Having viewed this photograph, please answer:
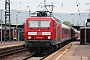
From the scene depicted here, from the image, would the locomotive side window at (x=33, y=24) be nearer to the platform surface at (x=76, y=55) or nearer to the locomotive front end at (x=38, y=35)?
the locomotive front end at (x=38, y=35)

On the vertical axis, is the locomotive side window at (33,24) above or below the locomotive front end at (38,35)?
above

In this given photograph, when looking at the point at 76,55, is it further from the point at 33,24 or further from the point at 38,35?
the point at 33,24

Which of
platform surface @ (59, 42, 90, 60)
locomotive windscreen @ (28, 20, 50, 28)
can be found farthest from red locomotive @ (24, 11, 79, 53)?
platform surface @ (59, 42, 90, 60)

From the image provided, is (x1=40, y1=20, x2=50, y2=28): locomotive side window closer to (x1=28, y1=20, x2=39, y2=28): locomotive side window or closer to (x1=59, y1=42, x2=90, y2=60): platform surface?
(x1=28, y1=20, x2=39, y2=28): locomotive side window

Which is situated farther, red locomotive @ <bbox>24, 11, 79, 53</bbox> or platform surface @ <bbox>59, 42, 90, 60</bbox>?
red locomotive @ <bbox>24, 11, 79, 53</bbox>

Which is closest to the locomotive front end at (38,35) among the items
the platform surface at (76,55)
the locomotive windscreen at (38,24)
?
the locomotive windscreen at (38,24)

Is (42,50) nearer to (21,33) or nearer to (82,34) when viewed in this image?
(82,34)

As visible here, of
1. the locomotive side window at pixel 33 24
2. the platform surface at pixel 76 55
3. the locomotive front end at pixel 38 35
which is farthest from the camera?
the locomotive side window at pixel 33 24

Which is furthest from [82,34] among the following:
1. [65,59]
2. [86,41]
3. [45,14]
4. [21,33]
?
[21,33]

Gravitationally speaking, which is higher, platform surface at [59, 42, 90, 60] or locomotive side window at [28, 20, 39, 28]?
locomotive side window at [28, 20, 39, 28]

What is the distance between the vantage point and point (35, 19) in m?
21.7

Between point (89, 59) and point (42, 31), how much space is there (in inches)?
218

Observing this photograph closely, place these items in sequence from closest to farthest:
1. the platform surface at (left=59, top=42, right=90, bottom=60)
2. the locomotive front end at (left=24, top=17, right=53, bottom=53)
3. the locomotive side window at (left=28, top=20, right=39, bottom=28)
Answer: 1. the platform surface at (left=59, top=42, right=90, bottom=60)
2. the locomotive front end at (left=24, top=17, right=53, bottom=53)
3. the locomotive side window at (left=28, top=20, right=39, bottom=28)

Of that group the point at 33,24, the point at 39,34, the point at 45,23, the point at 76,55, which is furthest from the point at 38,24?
the point at 76,55
